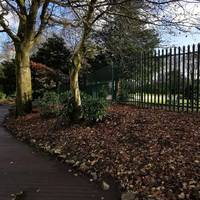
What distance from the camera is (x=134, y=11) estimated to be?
13797 millimetres

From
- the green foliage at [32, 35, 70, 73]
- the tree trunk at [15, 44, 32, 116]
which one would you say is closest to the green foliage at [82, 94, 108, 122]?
the tree trunk at [15, 44, 32, 116]

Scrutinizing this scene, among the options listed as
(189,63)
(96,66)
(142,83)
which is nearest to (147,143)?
(189,63)

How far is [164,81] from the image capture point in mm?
14438

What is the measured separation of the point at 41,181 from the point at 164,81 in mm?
7508

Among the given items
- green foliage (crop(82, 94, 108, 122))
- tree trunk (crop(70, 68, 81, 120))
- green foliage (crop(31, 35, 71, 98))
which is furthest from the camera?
green foliage (crop(31, 35, 71, 98))

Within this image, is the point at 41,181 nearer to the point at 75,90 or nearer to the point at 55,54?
the point at 75,90

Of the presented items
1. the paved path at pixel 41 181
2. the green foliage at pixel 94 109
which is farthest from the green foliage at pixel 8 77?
the paved path at pixel 41 181

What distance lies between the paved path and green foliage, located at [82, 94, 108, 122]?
2.29 metres

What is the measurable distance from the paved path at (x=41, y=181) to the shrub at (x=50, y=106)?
5.55 metres

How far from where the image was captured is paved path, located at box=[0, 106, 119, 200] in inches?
275

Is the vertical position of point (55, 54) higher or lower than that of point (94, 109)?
higher

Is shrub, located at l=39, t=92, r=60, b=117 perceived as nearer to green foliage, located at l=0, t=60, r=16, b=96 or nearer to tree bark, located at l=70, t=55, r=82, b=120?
tree bark, located at l=70, t=55, r=82, b=120

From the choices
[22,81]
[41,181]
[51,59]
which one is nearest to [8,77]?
[51,59]

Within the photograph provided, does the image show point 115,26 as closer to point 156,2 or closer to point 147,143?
point 156,2
